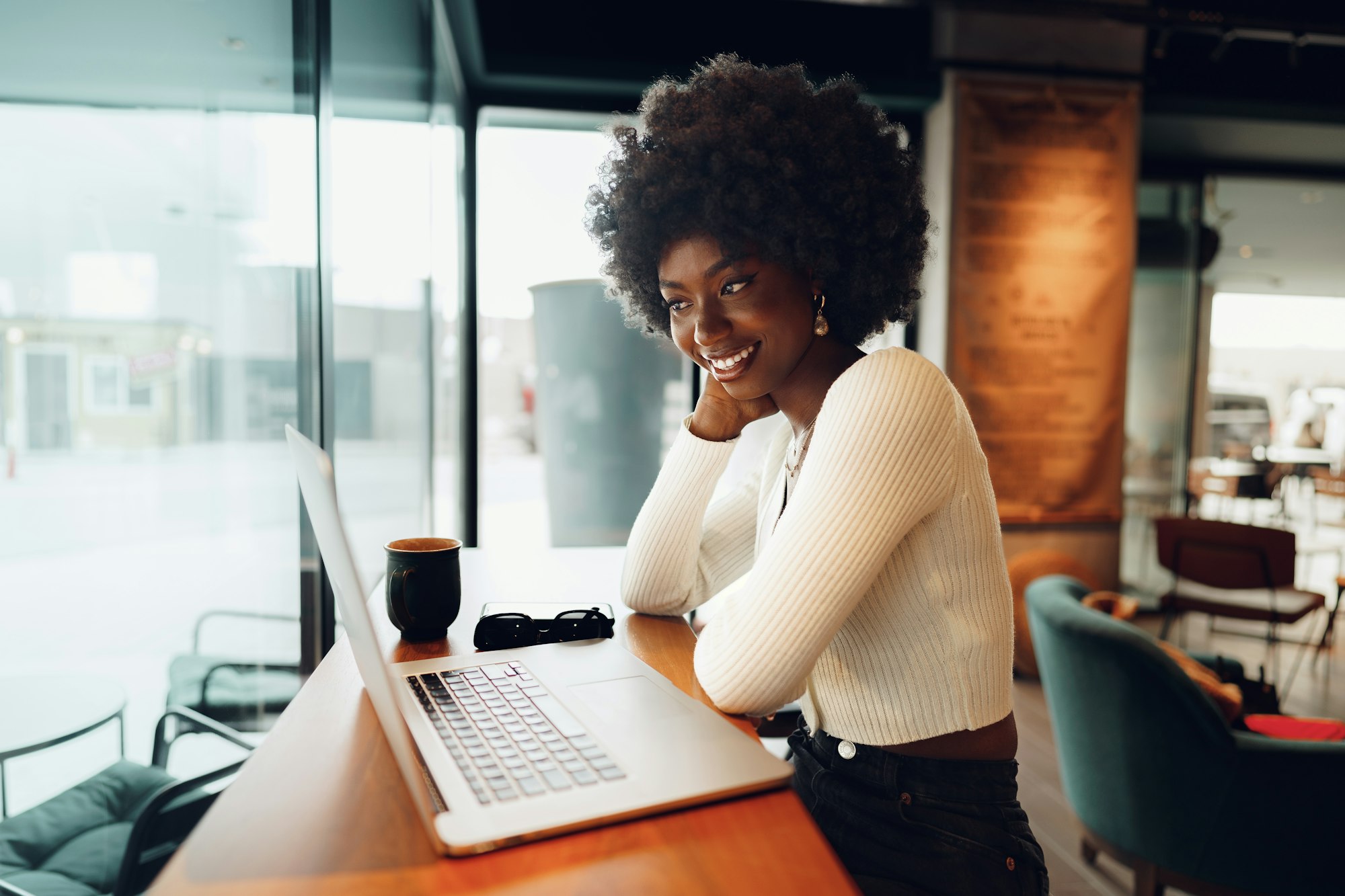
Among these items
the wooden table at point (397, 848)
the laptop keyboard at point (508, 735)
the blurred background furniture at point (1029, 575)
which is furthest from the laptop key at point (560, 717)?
the blurred background furniture at point (1029, 575)

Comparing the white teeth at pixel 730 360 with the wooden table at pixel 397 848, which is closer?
the wooden table at pixel 397 848

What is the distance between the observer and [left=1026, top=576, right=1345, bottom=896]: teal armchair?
160 cm

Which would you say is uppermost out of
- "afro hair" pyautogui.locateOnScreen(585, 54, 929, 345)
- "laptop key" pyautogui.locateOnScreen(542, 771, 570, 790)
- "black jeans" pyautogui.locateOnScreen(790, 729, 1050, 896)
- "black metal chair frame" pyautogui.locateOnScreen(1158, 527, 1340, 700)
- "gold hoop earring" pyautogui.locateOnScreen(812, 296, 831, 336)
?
"afro hair" pyautogui.locateOnScreen(585, 54, 929, 345)

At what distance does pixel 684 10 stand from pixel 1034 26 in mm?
1602

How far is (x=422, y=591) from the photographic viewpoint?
40.3 inches

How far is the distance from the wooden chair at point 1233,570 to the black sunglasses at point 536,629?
3.08m

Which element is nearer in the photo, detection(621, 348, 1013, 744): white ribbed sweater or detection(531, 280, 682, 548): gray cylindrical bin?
detection(621, 348, 1013, 744): white ribbed sweater

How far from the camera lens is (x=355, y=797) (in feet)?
2.06

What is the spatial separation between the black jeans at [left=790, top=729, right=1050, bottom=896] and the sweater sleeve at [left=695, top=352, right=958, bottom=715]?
0.22 metres

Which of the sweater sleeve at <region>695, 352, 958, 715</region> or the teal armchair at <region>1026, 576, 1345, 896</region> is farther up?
the sweater sleeve at <region>695, 352, 958, 715</region>

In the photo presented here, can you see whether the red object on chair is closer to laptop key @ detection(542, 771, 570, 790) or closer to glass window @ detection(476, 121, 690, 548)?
laptop key @ detection(542, 771, 570, 790)

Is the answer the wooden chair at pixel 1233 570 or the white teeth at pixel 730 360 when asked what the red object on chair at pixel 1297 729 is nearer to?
the wooden chair at pixel 1233 570

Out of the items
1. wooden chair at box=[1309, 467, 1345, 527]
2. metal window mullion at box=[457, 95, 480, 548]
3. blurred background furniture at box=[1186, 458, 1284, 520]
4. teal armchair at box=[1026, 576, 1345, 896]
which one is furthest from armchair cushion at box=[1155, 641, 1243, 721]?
wooden chair at box=[1309, 467, 1345, 527]

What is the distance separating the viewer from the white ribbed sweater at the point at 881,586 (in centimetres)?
83
